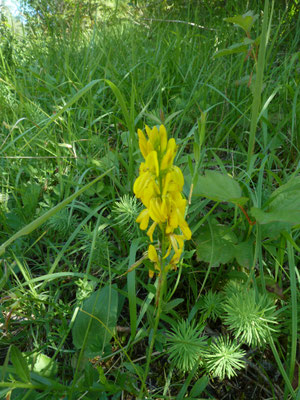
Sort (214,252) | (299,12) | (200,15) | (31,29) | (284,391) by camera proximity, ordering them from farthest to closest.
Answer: (31,29)
(200,15)
(299,12)
(214,252)
(284,391)

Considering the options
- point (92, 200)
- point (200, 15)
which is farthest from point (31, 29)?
point (92, 200)

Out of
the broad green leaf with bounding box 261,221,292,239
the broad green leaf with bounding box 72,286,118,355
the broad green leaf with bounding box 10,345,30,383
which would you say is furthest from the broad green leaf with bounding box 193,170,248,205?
the broad green leaf with bounding box 10,345,30,383

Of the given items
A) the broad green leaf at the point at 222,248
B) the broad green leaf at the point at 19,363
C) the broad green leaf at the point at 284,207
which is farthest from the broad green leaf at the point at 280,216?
the broad green leaf at the point at 19,363

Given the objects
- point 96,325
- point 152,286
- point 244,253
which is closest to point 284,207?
point 244,253

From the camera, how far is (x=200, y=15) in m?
3.61

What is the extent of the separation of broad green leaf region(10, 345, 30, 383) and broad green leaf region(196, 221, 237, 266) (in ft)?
2.09

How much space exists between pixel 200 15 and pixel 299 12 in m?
1.35

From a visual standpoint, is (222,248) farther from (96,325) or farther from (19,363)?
(19,363)

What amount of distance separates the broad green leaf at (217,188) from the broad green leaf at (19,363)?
71cm

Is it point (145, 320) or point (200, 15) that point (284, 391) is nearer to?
point (145, 320)

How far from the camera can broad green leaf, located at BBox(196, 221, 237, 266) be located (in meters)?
1.12

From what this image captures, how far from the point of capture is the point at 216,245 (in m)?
1.15

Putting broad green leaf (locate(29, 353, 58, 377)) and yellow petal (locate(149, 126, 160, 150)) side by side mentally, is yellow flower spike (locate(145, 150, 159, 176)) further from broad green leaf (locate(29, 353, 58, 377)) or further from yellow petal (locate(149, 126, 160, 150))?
broad green leaf (locate(29, 353, 58, 377))

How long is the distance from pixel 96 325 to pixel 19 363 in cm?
33
